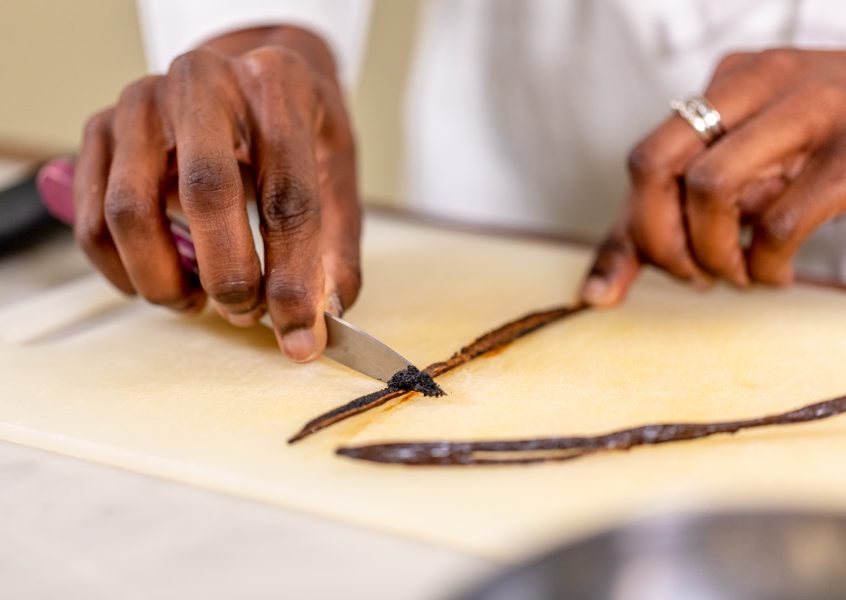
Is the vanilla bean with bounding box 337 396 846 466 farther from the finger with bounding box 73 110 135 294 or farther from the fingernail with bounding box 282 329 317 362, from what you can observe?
the finger with bounding box 73 110 135 294

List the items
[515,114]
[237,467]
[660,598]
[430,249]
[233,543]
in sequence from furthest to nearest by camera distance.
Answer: [515,114] → [430,249] → [237,467] → [233,543] → [660,598]

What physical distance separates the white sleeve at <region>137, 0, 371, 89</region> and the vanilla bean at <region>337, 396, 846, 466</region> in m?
1.25

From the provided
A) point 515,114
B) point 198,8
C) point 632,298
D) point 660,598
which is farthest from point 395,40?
point 660,598

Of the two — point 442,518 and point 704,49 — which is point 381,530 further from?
point 704,49

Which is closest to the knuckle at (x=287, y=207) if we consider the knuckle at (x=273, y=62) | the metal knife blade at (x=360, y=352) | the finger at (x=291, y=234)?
the finger at (x=291, y=234)

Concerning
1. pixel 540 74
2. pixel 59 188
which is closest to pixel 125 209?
pixel 59 188

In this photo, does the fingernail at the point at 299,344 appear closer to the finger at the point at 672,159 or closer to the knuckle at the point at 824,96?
the finger at the point at 672,159

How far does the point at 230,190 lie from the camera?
4.50ft

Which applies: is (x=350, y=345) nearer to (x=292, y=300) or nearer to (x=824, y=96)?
(x=292, y=300)

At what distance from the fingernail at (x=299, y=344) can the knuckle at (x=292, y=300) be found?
0.02 metres

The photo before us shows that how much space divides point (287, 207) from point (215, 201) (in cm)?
10

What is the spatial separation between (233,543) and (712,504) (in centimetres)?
54

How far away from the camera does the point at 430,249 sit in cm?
204

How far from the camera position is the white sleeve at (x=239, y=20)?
2.07m
